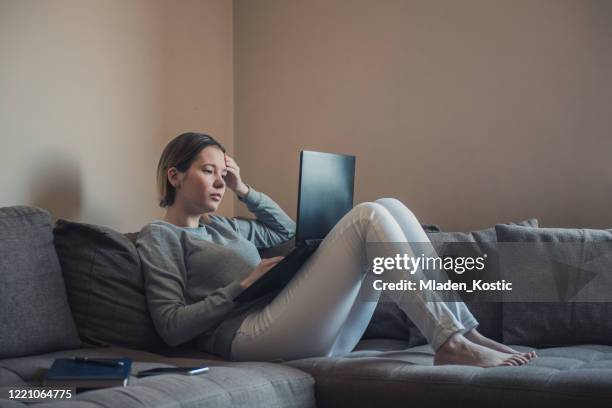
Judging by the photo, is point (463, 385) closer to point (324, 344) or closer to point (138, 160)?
point (324, 344)

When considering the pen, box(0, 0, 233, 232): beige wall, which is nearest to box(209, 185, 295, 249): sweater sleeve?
box(0, 0, 233, 232): beige wall

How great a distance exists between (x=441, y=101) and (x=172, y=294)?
1.37 metres

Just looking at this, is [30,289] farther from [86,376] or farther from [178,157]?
[178,157]

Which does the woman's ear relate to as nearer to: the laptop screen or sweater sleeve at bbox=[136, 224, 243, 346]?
sweater sleeve at bbox=[136, 224, 243, 346]

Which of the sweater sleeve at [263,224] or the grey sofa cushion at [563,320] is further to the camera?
the sweater sleeve at [263,224]

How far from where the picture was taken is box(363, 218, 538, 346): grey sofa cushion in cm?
240

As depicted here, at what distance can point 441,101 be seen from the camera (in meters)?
3.01

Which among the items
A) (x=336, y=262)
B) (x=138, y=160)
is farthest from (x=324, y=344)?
(x=138, y=160)

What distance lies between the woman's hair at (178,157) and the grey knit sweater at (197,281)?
14 centimetres

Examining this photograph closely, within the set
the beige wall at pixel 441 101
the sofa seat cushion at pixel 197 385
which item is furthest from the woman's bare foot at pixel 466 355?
the beige wall at pixel 441 101

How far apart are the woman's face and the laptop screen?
40 centimetres

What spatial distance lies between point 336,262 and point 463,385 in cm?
46

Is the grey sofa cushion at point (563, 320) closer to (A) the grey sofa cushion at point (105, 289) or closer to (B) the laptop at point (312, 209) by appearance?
(B) the laptop at point (312, 209)

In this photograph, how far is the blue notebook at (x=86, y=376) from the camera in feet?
5.45
